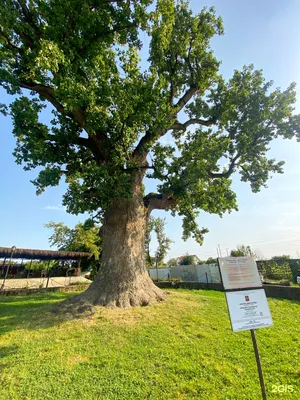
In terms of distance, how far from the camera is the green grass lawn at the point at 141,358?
2.91 m

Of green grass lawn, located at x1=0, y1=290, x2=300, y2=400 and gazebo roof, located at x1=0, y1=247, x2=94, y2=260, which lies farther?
gazebo roof, located at x1=0, y1=247, x2=94, y2=260

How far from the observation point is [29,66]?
6.27 m

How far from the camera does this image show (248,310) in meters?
2.93

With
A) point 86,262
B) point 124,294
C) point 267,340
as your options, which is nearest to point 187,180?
point 124,294

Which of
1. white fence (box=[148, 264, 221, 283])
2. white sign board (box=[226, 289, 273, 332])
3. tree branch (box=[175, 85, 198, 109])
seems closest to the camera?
white sign board (box=[226, 289, 273, 332])

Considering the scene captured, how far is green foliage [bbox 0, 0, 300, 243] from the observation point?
A: 6426 mm

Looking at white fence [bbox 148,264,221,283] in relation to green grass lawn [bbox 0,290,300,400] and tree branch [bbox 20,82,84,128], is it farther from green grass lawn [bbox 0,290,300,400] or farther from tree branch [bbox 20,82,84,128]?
tree branch [bbox 20,82,84,128]

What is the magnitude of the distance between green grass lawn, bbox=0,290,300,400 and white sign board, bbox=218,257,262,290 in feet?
4.51

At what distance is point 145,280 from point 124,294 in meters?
1.19

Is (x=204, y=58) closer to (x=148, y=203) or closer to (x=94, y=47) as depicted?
(x=94, y=47)

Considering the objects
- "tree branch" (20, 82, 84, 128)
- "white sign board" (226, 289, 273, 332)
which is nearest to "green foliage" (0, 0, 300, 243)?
"tree branch" (20, 82, 84, 128)

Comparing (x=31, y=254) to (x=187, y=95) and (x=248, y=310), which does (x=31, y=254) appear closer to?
(x=187, y=95)

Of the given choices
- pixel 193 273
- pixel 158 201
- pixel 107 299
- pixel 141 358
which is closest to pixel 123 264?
pixel 107 299

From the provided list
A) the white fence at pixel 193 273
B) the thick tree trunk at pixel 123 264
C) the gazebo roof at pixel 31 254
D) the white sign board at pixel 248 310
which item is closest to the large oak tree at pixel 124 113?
the thick tree trunk at pixel 123 264
